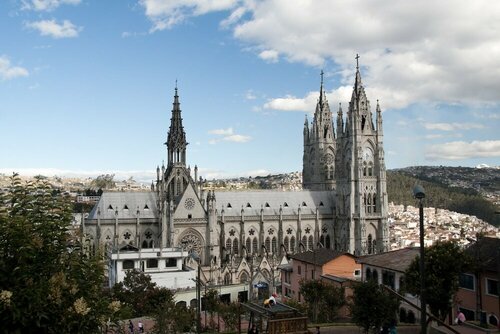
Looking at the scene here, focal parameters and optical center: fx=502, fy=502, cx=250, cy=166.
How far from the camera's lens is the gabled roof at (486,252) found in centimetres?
3684

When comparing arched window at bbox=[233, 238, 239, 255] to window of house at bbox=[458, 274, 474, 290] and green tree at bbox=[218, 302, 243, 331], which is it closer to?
green tree at bbox=[218, 302, 243, 331]

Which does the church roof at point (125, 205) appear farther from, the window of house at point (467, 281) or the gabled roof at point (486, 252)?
the gabled roof at point (486, 252)

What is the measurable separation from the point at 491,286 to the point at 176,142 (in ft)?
165

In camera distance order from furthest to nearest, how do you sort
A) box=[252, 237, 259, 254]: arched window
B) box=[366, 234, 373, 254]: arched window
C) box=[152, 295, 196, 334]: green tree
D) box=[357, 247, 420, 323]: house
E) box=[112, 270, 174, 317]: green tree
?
box=[366, 234, 373, 254]: arched window
box=[252, 237, 259, 254]: arched window
box=[112, 270, 174, 317]: green tree
box=[357, 247, 420, 323]: house
box=[152, 295, 196, 334]: green tree

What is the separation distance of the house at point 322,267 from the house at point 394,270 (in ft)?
9.77

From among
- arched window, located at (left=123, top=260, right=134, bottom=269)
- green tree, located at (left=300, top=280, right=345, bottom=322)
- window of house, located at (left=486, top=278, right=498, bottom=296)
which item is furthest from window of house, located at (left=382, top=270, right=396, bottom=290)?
arched window, located at (left=123, top=260, right=134, bottom=269)

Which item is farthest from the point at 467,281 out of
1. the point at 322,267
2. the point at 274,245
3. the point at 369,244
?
the point at 274,245

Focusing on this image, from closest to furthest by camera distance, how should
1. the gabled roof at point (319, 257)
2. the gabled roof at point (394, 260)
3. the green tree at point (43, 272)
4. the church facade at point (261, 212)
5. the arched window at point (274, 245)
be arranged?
1. the green tree at point (43, 272)
2. the gabled roof at point (394, 260)
3. the gabled roof at point (319, 257)
4. the church facade at point (261, 212)
5. the arched window at point (274, 245)

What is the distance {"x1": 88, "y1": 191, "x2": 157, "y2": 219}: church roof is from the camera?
233 ft

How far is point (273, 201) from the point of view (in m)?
85.0

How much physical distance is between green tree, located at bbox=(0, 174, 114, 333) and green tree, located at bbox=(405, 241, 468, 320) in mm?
22652

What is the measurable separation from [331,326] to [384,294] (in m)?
6.67

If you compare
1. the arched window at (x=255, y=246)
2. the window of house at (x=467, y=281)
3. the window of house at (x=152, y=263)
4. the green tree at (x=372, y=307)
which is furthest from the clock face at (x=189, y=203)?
the green tree at (x=372, y=307)

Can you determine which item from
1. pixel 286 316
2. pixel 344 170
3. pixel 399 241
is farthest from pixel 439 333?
pixel 399 241
